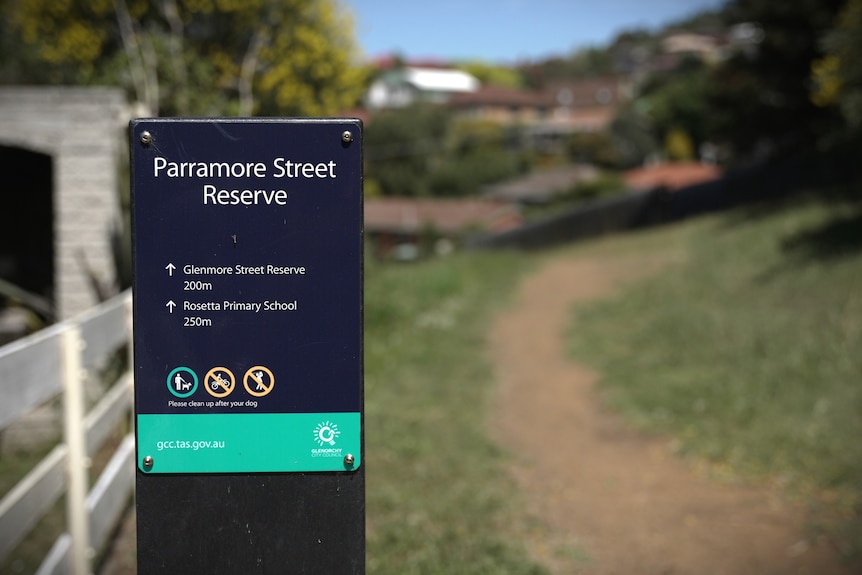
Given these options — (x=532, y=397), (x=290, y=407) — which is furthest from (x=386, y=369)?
(x=290, y=407)

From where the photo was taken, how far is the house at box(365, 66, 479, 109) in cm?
11921

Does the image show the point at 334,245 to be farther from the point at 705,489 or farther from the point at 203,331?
the point at 705,489

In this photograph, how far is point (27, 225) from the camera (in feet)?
40.4

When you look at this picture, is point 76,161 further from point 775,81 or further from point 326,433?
point 775,81

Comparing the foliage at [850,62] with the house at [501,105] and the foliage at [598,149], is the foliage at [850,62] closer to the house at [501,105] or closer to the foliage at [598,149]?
the foliage at [598,149]

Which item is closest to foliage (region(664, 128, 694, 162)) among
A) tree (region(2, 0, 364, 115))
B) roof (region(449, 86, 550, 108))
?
roof (region(449, 86, 550, 108))

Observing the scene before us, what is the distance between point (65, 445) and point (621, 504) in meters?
3.42

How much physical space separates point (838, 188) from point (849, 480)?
53.4ft

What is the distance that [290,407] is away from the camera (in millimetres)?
2674

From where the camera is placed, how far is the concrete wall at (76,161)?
857cm

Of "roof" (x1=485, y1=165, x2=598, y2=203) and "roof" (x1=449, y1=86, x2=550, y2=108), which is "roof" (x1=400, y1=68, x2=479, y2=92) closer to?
"roof" (x1=449, y1=86, x2=550, y2=108)

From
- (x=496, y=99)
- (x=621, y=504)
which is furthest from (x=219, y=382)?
(x=496, y=99)

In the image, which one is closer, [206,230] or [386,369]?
[206,230]

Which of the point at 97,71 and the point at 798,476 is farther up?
the point at 97,71
